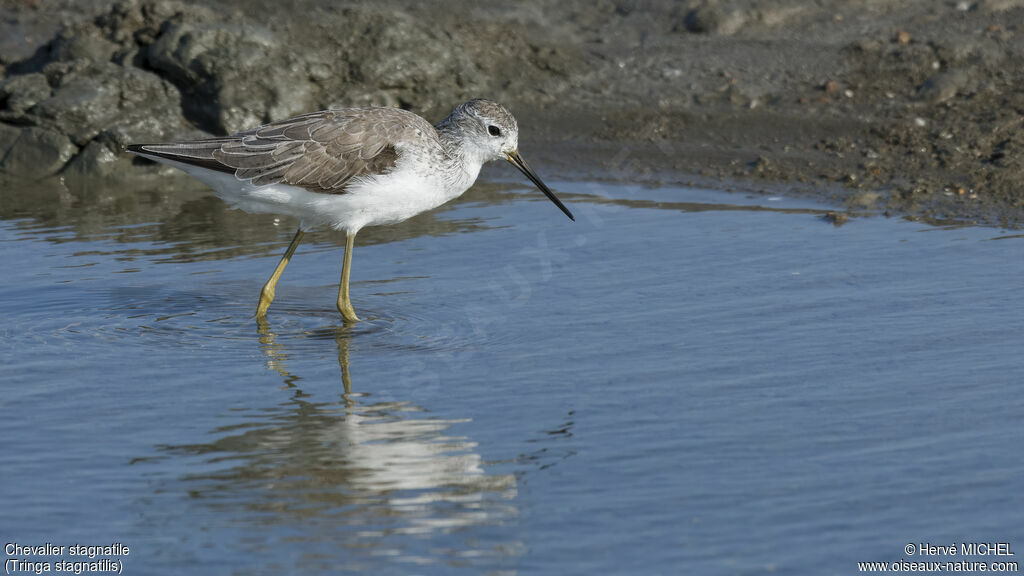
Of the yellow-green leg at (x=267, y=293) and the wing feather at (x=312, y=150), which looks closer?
the wing feather at (x=312, y=150)

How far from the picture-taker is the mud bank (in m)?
11.2

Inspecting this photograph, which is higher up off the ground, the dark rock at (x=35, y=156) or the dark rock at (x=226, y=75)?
the dark rock at (x=226, y=75)

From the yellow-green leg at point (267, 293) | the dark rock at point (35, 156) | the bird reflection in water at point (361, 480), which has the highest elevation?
the dark rock at point (35, 156)

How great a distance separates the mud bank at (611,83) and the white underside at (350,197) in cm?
376

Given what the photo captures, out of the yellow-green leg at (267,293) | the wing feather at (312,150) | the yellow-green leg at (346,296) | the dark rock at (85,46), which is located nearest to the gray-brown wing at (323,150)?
the wing feather at (312,150)

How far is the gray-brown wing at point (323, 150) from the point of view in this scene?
7.89 m

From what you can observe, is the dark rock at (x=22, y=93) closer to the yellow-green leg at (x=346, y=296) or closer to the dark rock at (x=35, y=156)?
the dark rock at (x=35, y=156)

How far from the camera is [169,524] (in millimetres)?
5176

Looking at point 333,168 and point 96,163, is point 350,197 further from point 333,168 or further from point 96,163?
point 96,163

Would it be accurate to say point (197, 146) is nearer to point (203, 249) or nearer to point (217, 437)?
point (203, 249)

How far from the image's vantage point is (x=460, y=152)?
8.36 meters

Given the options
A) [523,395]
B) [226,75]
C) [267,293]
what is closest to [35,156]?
[226,75]

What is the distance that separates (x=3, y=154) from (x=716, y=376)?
7897mm

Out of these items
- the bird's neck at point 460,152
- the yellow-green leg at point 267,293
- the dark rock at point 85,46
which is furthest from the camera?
the dark rock at point 85,46
